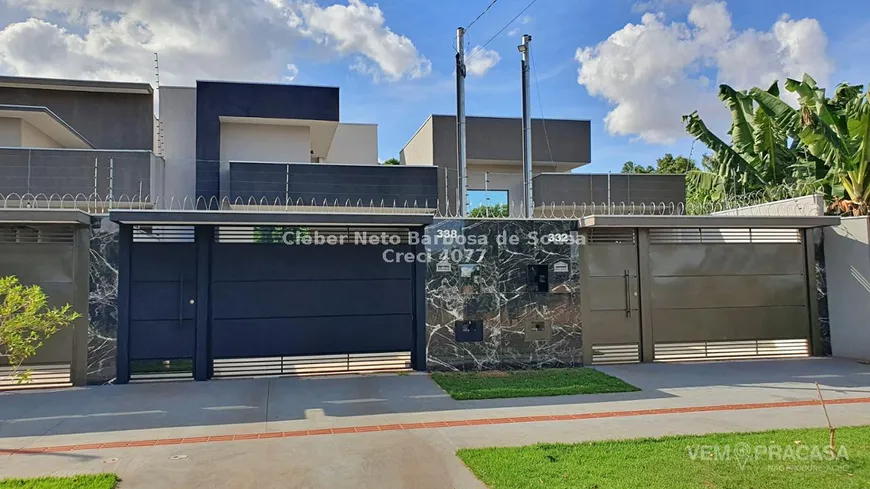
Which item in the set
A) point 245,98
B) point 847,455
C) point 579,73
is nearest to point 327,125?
point 245,98

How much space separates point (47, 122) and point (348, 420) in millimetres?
12407

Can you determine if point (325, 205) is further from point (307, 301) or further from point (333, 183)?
point (307, 301)

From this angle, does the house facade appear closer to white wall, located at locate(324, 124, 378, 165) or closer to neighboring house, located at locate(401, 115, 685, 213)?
neighboring house, located at locate(401, 115, 685, 213)

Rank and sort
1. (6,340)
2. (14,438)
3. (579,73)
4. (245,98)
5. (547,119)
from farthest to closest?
(547,119) → (245,98) → (579,73) → (6,340) → (14,438)

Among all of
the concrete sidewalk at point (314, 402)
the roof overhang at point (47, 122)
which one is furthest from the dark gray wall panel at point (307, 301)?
the roof overhang at point (47, 122)

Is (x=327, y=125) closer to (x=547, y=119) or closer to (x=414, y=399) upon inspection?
(x=547, y=119)

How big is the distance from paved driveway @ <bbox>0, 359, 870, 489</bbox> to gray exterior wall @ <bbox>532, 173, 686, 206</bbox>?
27.6 feet

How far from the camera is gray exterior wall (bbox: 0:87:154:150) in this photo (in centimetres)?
1652

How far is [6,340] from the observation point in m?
6.60

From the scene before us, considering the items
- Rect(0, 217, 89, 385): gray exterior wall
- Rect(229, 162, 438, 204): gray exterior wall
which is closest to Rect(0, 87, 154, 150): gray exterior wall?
Rect(229, 162, 438, 204): gray exterior wall

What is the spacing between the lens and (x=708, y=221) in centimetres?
1066

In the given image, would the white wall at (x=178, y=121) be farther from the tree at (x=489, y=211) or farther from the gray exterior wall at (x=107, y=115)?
the tree at (x=489, y=211)

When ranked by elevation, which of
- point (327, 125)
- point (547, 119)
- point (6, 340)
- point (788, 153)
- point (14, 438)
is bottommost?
point (14, 438)

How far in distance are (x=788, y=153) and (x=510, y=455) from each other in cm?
1373
